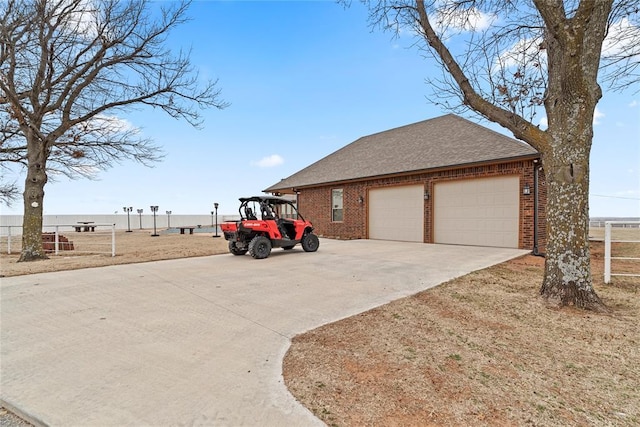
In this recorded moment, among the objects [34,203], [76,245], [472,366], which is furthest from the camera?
[76,245]

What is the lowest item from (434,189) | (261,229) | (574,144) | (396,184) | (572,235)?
(261,229)

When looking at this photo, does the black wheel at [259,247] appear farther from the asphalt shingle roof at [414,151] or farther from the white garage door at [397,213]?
the asphalt shingle roof at [414,151]

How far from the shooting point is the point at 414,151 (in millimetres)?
14398

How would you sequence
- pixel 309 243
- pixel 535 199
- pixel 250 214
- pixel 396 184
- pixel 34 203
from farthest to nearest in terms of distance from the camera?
pixel 396 184, pixel 34 203, pixel 309 243, pixel 535 199, pixel 250 214

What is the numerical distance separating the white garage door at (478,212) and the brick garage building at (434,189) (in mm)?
29

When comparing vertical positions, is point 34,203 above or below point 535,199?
below

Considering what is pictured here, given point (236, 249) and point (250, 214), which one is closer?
point (250, 214)

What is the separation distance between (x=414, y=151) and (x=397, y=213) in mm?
2872

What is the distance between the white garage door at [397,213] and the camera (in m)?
12.9

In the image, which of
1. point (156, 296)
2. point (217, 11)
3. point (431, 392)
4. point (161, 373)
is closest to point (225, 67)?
point (217, 11)

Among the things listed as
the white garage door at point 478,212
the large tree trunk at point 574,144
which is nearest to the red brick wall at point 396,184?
the white garage door at point 478,212

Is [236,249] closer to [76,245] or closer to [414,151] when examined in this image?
[414,151]

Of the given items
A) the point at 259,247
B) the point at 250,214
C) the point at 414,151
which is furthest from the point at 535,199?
the point at 250,214

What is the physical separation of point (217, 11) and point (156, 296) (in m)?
8.56
